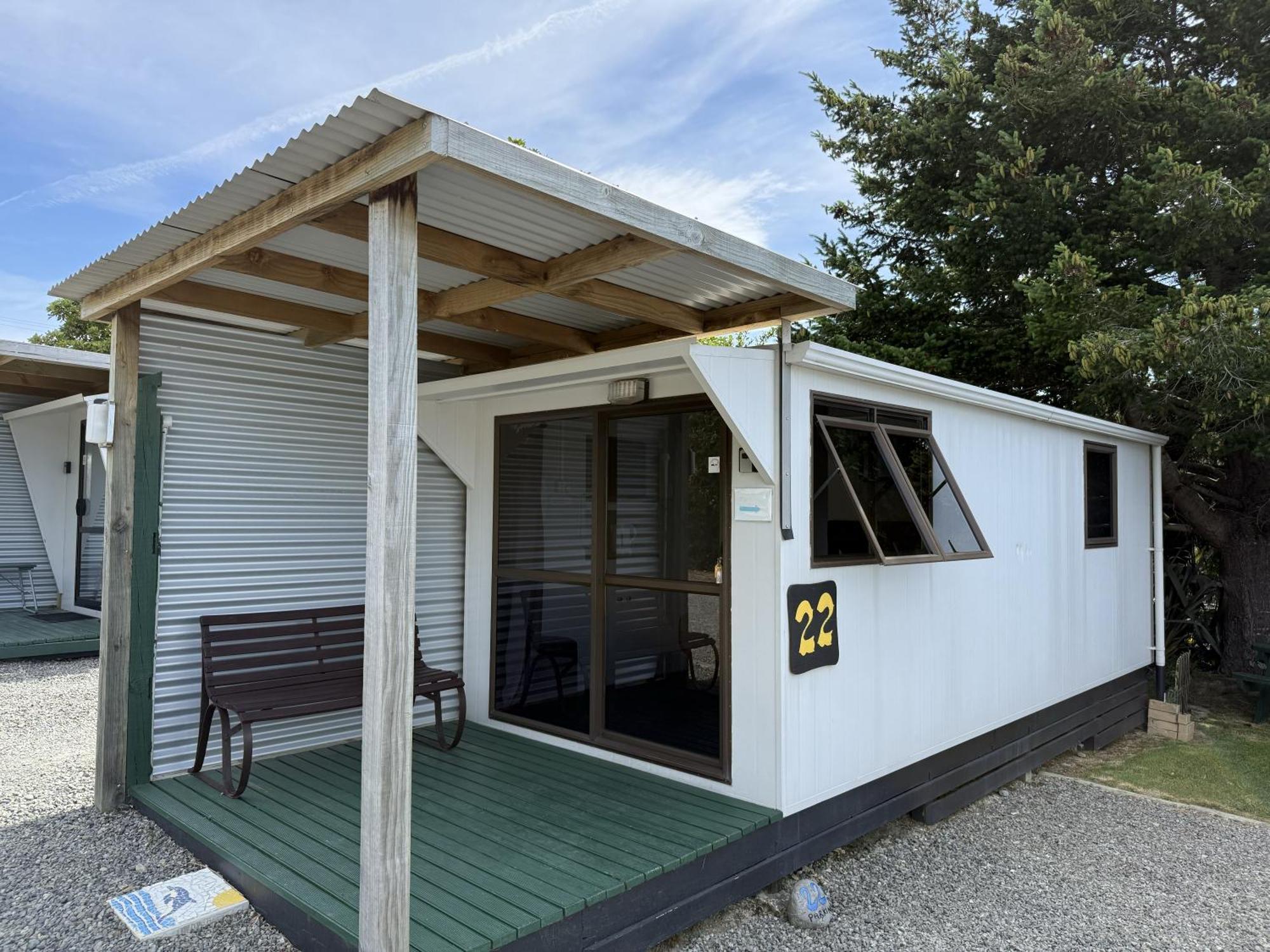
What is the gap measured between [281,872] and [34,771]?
275 centimetres

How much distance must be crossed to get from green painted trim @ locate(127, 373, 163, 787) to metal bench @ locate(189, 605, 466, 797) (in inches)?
9.0

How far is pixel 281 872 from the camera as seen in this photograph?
2.84 m

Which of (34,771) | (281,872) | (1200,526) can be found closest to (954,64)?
(1200,526)

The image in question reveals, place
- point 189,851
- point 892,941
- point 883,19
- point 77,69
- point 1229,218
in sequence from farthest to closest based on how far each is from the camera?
1. point 77,69
2. point 883,19
3. point 1229,218
4. point 189,851
5. point 892,941

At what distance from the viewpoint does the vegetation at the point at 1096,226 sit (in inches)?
258

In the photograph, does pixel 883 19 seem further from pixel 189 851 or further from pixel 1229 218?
pixel 189 851

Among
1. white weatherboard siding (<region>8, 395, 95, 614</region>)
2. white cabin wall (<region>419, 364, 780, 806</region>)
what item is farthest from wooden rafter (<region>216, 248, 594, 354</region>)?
white weatherboard siding (<region>8, 395, 95, 614</region>)

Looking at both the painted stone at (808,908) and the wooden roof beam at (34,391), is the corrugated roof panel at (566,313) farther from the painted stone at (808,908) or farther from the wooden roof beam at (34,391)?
the wooden roof beam at (34,391)

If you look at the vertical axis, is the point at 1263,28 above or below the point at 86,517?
above

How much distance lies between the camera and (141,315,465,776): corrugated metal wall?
3.96 metres

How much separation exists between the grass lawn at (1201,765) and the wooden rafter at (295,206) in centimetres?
552

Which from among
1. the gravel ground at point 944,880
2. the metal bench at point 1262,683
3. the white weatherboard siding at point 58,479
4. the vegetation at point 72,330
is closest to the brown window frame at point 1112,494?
the metal bench at point 1262,683

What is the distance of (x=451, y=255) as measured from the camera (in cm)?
296

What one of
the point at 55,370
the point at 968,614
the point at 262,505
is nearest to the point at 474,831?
the point at 262,505
